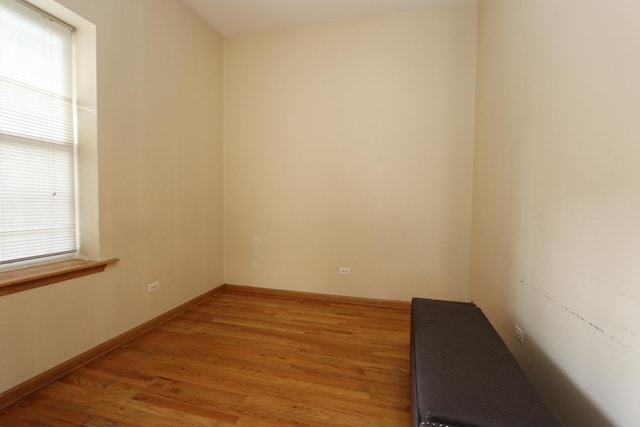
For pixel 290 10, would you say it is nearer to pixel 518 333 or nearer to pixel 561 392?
pixel 518 333

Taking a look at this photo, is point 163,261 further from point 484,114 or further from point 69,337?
point 484,114

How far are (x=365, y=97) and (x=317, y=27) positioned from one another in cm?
108

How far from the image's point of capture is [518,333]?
5.40 feet

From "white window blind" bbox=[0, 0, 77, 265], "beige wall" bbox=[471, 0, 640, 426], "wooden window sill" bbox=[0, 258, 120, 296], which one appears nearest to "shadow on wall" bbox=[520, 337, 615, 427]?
"beige wall" bbox=[471, 0, 640, 426]

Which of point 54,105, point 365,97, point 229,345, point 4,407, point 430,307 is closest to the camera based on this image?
point 4,407

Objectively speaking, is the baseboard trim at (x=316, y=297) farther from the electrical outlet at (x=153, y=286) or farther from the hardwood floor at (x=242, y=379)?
the electrical outlet at (x=153, y=286)

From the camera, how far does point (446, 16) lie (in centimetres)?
278

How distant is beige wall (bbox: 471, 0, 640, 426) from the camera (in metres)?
0.89

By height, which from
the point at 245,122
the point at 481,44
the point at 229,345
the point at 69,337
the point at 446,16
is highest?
the point at 446,16

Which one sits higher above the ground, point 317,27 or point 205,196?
point 317,27

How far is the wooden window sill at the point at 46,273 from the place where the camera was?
1.54m

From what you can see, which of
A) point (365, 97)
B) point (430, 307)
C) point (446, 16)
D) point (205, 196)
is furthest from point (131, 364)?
point (446, 16)

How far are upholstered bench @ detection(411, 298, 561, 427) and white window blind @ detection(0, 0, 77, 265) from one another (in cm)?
265

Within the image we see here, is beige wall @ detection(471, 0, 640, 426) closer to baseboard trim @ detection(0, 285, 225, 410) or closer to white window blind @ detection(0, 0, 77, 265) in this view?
baseboard trim @ detection(0, 285, 225, 410)
